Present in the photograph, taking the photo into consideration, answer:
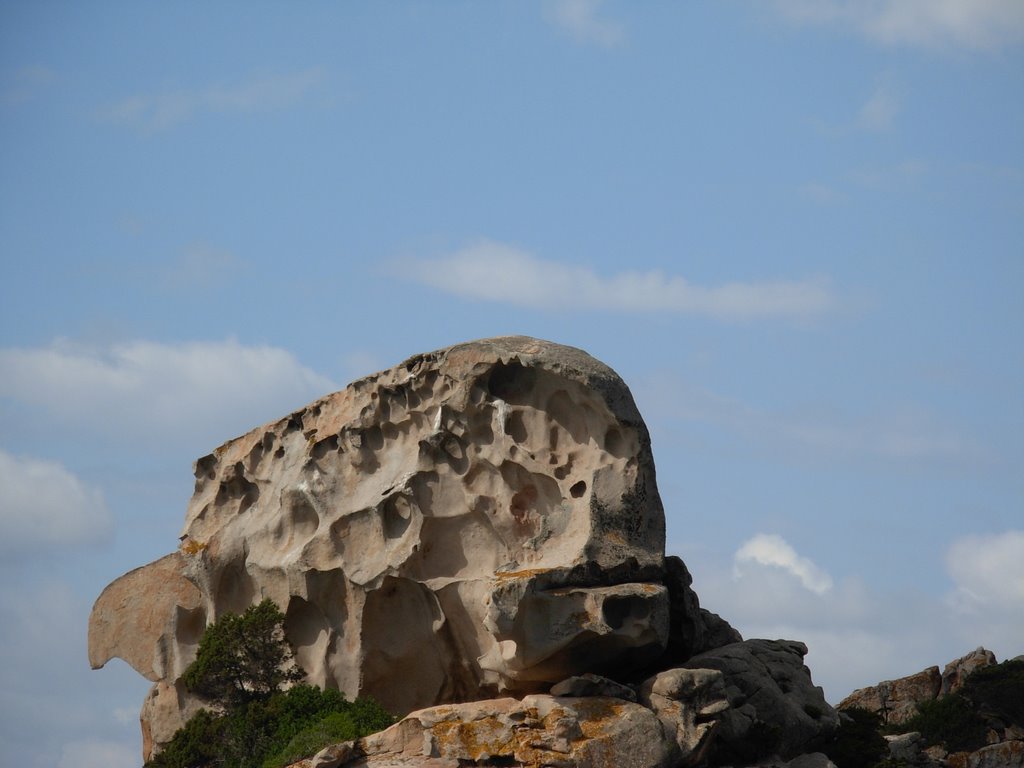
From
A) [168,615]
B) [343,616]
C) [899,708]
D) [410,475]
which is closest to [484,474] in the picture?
[410,475]

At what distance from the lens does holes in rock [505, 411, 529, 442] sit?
31812 millimetres

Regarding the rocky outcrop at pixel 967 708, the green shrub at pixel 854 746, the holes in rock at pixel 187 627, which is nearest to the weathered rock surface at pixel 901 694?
the rocky outcrop at pixel 967 708

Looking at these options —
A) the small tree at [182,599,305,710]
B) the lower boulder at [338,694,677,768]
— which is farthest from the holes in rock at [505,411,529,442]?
the small tree at [182,599,305,710]

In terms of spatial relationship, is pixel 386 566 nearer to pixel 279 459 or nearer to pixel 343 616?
pixel 343 616

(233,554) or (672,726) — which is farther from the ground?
(233,554)

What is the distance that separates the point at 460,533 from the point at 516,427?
7.26 feet

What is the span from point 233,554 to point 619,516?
9.41m

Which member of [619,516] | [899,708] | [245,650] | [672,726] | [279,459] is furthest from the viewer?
[899,708]

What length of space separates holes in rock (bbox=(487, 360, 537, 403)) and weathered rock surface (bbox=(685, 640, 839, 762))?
5779 millimetres

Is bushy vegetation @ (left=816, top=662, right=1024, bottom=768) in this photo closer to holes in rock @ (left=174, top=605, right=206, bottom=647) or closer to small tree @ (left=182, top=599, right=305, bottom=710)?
small tree @ (left=182, top=599, right=305, bottom=710)

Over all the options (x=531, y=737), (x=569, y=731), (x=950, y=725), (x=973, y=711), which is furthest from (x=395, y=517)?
(x=973, y=711)

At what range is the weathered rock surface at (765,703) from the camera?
101ft

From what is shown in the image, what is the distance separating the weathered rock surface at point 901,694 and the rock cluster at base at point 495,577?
1597 cm

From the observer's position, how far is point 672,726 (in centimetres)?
2875
